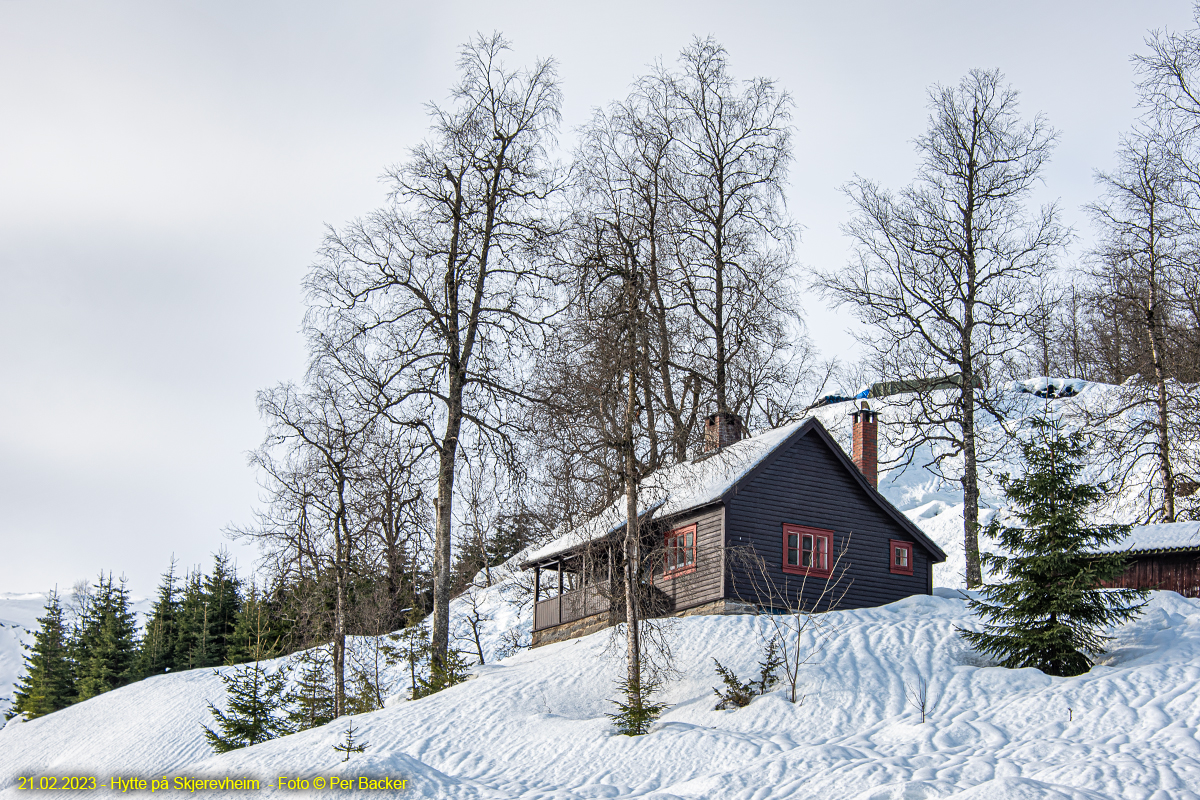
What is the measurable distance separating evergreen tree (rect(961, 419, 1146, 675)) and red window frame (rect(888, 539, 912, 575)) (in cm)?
793

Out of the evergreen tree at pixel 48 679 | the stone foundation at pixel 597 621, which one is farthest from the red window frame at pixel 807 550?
the evergreen tree at pixel 48 679

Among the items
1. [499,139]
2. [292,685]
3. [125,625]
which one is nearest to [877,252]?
[499,139]

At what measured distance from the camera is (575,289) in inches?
682

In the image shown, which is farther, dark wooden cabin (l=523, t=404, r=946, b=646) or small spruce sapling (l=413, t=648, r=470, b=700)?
dark wooden cabin (l=523, t=404, r=946, b=646)

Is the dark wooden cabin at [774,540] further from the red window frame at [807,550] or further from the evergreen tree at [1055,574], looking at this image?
the evergreen tree at [1055,574]

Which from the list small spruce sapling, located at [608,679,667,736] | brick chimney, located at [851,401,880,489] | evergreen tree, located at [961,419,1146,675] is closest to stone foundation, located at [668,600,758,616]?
evergreen tree, located at [961,419,1146,675]

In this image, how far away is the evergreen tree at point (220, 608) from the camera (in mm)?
38031

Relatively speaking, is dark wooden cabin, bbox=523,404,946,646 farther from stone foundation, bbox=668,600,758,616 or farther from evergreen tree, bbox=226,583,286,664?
evergreen tree, bbox=226,583,286,664

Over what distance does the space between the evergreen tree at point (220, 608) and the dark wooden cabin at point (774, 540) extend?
67.5 feet

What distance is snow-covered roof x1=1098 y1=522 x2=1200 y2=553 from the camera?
22.5 metres

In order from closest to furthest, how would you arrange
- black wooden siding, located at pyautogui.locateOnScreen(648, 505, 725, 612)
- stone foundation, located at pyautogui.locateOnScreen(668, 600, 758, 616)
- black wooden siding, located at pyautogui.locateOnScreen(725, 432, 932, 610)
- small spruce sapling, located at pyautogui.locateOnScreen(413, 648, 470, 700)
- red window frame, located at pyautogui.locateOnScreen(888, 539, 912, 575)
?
small spruce sapling, located at pyautogui.locateOnScreen(413, 648, 470, 700)
stone foundation, located at pyautogui.locateOnScreen(668, 600, 758, 616)
black wooden siding, located at pyautogui.locateOnScreen(648, 505, 725, 612)
black wooden siding, located at pyautogui.locateOnScreen(725, 432, 932, 610)
red window frame, located at pyautogui.locateOnScreen(888, 539, 912, 575)

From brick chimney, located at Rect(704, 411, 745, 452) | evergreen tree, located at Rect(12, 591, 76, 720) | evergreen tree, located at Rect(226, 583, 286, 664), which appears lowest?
evergreen tree, located at Rect(12, 591, 76, 720)

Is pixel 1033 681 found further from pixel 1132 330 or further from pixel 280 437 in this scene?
pixel 280 437

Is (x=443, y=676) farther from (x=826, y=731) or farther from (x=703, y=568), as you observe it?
(x=826, y=731)
